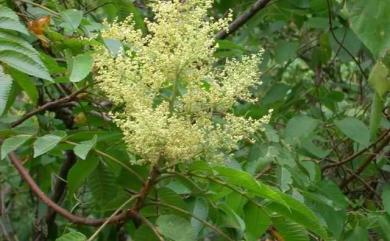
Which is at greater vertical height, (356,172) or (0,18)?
(0,18)

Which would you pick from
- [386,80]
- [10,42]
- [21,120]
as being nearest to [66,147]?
[10,42]

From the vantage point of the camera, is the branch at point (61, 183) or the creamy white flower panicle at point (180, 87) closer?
the creamy white flower panicle at point (180, 87)

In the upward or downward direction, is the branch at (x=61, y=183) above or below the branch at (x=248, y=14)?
below

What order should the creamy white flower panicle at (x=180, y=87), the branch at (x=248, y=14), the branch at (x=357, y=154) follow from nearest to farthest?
the creamy white flower panicle at (x=180, y=87) → the branch at (x=357, y=154) → the branch at (x=248, y=14)

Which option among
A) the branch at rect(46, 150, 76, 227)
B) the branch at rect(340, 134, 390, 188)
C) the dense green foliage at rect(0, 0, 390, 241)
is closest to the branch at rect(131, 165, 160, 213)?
the dense green foliage at rect(0, 0, 390, 241)

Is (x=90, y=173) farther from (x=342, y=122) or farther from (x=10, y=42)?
(x=342, y=122)

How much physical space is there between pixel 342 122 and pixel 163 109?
0.98 m

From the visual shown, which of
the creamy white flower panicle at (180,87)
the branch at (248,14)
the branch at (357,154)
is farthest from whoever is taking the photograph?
the branch at (248,14)

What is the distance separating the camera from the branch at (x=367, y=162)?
92.7 inches

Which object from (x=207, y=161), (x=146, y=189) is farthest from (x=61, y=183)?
(x=207, y=161)

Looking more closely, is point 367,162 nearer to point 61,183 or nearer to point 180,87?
point 61,183

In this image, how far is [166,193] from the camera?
5.13 feet

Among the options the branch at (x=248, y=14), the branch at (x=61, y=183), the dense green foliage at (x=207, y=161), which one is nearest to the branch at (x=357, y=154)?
the dense green foliage at (x=207, y=161)

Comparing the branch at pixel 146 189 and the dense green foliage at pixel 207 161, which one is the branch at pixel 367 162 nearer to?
the dense green foliage at pixel 207 161
